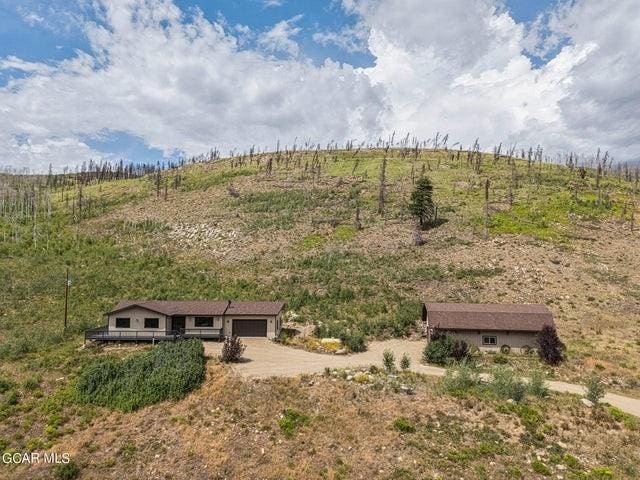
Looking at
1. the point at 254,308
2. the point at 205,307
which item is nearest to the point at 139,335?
the point at 205,307

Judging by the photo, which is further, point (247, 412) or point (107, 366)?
point (107, 366)

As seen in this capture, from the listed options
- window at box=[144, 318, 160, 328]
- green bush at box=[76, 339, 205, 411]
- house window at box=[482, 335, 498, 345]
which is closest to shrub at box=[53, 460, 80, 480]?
green bush at box=[76, 339, 205, 411]

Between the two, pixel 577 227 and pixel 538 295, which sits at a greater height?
pixel 577 227

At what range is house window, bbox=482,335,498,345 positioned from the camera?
4075cm

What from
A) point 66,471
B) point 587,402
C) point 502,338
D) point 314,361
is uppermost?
point 502,338

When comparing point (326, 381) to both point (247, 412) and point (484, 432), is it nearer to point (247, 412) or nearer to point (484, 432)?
point (247, 412)

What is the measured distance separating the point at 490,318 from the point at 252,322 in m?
22.4

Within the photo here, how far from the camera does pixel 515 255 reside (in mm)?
62344

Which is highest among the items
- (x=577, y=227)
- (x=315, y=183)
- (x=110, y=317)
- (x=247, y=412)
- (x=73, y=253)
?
(x=315, y=183)

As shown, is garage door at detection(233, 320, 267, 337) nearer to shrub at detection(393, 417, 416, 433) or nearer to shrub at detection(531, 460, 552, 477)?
shrub at detection(393, 417, 416, 433)

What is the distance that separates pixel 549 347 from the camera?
3716 cm

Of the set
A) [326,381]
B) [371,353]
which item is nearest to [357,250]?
[371,353]

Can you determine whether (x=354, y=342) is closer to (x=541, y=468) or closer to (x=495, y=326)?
(x=495, y=326)

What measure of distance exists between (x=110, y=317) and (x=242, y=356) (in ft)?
44.6
